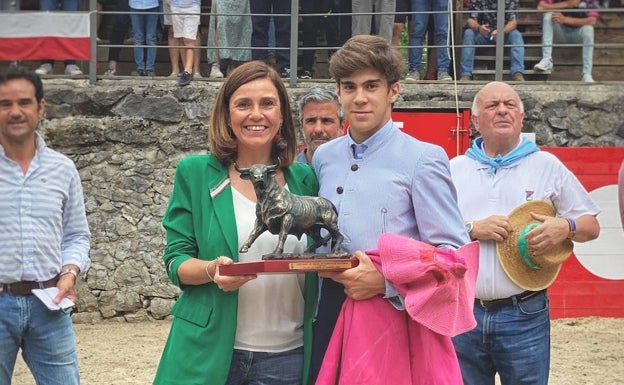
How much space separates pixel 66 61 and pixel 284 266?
8215 millimetres

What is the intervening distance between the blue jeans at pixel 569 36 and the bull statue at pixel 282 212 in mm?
7991

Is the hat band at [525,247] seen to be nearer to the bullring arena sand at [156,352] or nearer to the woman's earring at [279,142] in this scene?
the woman's earring at [279,142]

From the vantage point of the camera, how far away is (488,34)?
10688mm

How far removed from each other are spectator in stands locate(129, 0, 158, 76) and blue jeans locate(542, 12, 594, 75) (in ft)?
12.9

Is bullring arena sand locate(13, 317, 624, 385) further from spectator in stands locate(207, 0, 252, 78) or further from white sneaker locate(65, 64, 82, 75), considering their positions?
spectator in stands locate(207, 0, 252, 78)

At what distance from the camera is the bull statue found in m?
3.05

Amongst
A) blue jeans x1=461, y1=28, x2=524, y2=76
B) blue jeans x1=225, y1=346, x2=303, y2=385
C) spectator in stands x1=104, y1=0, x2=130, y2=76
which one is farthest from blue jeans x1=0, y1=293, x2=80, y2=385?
blue jeans x1=461, y1=28, x2=524, y2=76

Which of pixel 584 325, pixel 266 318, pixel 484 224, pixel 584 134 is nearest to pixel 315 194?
pixel 266 318

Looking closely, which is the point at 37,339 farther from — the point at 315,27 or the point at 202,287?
the point at 315,27

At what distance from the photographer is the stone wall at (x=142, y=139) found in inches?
384

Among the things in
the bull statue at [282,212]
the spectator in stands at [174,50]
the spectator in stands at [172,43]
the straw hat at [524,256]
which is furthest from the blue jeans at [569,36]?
the bull statue at [282,212]

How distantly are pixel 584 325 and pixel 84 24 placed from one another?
5.43m

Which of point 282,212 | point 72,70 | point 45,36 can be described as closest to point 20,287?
point 282,212

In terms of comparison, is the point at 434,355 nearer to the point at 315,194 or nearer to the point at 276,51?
the point at 315,194
